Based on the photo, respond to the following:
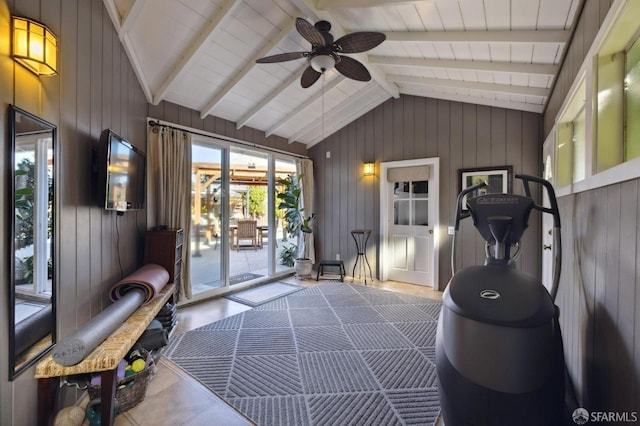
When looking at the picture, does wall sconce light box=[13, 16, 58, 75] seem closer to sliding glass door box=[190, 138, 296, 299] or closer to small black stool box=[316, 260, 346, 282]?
sliding glass door box=[190, 138, 296, 299]

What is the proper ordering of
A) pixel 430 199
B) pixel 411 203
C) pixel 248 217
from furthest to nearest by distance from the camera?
pixel 248 217, pixel 411 203, pixel 430 199

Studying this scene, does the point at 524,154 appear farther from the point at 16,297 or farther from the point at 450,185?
the point at 16,297

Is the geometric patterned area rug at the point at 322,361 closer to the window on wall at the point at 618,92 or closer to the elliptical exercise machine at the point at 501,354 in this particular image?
the elliptical exercise machine at the point at 501,354

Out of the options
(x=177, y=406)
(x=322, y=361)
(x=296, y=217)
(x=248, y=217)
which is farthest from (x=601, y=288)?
(x=248, y=217)

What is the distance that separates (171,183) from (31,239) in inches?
83.8

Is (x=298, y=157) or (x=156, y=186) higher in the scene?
(x=298, y=157)

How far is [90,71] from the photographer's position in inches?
86.4

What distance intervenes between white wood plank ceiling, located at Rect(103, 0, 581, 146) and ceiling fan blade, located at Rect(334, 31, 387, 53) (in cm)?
27

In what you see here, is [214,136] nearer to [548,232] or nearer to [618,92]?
[618,92]

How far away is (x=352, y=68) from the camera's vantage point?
9.71 feet

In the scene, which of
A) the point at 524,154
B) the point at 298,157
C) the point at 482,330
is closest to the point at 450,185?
the point at 524,154

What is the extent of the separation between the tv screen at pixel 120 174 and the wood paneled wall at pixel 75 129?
133 millimetres

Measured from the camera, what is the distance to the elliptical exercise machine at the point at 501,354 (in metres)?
1.25

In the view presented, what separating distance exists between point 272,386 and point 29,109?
229 cm
